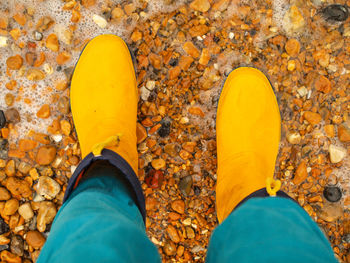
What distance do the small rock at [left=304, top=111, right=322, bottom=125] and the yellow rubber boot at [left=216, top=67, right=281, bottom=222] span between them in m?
0.12

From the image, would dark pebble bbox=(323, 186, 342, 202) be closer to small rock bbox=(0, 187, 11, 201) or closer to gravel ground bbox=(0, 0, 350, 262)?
gravel ground bbox=(0, 0, 350, 262)

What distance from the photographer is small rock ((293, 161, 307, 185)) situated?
1160 millimetres

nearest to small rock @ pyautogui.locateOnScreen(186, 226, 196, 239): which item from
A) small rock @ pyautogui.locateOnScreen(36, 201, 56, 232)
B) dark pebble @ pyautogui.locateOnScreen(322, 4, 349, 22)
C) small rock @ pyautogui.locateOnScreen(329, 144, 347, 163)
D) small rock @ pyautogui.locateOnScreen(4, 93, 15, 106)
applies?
small rock @ pyautogui.locateOnScreen(36, 201, 56, 232)

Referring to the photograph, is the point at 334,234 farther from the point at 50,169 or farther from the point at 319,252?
the point at 50,169

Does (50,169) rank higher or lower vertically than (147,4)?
lower

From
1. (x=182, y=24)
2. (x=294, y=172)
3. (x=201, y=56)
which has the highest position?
(x=182, y=24)

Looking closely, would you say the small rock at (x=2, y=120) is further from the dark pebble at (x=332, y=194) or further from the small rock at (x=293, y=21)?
the dark pebble at (x=332, y=194)

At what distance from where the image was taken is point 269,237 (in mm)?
603

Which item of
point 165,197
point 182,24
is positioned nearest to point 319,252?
point 165,197

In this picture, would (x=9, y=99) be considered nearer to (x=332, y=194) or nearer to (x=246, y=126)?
(x=246, y=126)

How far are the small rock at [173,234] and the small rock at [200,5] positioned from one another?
0.88 m

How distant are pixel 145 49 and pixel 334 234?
1.07 metres

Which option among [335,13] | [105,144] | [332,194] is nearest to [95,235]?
[105,144]

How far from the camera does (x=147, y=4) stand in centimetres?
116
